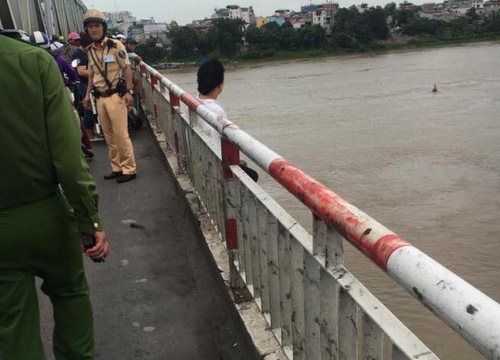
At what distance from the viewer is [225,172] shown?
97.3 inches

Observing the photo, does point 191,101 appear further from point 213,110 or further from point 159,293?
point 159,293

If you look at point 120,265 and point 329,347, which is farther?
point 120,265

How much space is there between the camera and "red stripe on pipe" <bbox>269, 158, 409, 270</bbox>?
1.11 metres

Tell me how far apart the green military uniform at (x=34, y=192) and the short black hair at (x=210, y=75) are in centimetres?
181

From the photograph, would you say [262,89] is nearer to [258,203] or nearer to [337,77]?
[337,77]

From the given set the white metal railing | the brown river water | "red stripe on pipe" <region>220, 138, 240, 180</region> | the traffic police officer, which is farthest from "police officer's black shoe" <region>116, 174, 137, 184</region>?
the brown river water

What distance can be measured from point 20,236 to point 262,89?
40163 millimetres

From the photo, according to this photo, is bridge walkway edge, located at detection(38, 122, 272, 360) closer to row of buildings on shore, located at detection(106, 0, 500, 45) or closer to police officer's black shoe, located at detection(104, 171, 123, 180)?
police officer's black shoe, located at detection(104, 171, 123, 180)

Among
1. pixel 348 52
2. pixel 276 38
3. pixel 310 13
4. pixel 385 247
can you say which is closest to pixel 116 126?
pixel 385 247

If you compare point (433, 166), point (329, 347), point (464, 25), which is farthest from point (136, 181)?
point (464, 25)

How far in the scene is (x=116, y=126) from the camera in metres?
5.01

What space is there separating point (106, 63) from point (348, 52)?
66.8 metres

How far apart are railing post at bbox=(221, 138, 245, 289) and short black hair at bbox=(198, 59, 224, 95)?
45.6 inches

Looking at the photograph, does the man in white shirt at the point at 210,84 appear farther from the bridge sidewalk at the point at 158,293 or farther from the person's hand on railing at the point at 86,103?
the person's hand on railing at the point at 86,103
